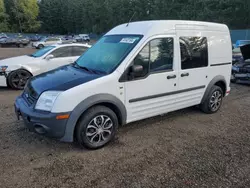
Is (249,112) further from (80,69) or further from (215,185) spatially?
(80,69)

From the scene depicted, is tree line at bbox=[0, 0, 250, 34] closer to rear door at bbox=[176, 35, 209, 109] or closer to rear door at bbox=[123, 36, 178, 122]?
rear door at bbox=[176, 35, 209, 109]

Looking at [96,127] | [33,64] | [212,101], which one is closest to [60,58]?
[33,64]

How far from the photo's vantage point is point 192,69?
4.29 m

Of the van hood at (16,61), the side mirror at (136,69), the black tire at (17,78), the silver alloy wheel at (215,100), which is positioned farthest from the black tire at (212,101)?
the van hood at (16,61)

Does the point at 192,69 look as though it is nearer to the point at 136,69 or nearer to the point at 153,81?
the point at 153,81

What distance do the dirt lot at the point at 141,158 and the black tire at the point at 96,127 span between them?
0.48ft

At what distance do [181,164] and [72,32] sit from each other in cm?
8208

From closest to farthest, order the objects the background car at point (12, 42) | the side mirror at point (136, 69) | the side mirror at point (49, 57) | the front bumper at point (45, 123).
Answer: the front bumper at point (45, 123) → the side mirror at point (136, 69) → the side mirror at point (49, 57) → the background car at point (12, 42)

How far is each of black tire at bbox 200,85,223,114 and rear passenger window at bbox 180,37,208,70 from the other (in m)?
0.71

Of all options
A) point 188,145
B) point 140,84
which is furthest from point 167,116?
point 140,84

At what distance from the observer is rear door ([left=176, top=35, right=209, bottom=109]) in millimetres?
4148

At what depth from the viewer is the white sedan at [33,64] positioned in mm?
6973

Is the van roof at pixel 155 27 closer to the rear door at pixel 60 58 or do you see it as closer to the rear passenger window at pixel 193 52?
the rear passenger window at pixel 193 52

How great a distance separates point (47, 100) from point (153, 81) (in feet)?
5.87
